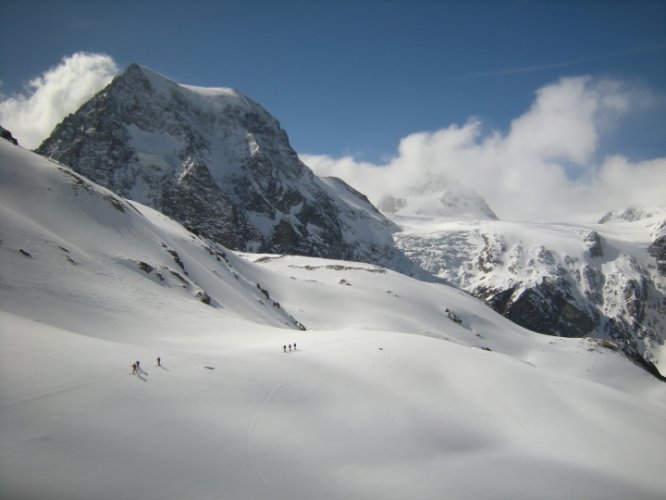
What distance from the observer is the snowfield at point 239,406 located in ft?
43.7

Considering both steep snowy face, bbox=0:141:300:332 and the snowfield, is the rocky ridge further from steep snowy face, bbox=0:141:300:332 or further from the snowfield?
the snowfield

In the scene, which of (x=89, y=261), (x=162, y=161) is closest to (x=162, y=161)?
(x=162, y=161)

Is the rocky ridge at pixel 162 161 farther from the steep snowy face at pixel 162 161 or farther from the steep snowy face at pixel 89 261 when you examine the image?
→ the steep snowy face at pixel 89 261

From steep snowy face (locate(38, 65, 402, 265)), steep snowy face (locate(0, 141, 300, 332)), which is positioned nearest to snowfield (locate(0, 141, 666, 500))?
steep snowy face (locate(0, 141, 300, 332))

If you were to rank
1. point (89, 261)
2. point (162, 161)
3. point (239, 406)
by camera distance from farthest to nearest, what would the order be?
point (162, 161) → point (89, 261) → point (239, 406)

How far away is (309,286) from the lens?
9375cm

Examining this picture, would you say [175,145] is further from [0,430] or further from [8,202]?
[0,430]

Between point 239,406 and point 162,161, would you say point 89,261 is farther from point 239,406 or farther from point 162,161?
point 162,161

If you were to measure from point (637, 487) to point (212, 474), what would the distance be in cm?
1749

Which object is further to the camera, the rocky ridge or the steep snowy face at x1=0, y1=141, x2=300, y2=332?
the rocky ridge

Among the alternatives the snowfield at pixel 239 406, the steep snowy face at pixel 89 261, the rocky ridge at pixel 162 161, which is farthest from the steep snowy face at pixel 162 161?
the snowfield at pixel 239 406

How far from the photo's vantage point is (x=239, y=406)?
18547 mm

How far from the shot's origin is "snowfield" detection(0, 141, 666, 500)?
13312 millimetres

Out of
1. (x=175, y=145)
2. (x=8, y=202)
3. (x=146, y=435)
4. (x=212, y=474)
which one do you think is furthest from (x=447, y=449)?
(x=175, y=145)
